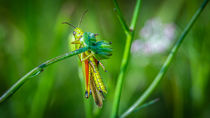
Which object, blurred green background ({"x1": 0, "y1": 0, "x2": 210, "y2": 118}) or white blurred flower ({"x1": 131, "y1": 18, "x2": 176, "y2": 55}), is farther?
white blurred flower ({"x1": 131, "y1": 18, "x2": 176, "y2": 55})

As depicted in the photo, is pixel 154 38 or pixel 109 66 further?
pixel 154 38

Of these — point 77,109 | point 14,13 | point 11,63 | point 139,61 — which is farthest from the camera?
point 14,13

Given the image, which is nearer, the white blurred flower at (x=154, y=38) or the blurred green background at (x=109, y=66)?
the blurred green background at (x=109, y=66)

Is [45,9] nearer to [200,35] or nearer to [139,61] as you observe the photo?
[139,61]

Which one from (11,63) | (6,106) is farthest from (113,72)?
(6,106)

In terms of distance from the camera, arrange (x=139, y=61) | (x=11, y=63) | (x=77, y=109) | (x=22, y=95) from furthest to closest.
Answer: (x=77, y=109) → (x=139, y=61) → (x=11, y=63) → (x=22, y=95)
